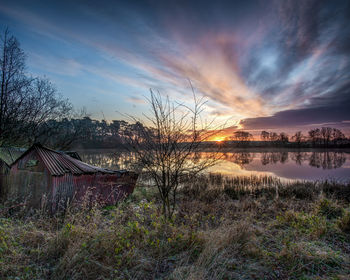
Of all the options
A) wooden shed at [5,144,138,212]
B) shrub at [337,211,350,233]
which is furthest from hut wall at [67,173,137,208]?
shrub at [337,211,350,233]

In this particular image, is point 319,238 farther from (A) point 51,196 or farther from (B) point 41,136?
(B) point 41,136

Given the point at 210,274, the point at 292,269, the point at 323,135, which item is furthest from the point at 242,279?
the point at 323,135

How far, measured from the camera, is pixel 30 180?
720 cm

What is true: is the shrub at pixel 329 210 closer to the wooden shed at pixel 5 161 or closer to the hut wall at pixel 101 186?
the hut wall at pixel 101 186

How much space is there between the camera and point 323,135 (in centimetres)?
7881

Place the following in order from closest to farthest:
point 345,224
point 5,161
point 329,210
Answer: point 345,224 → point 329,210 → point 5,161

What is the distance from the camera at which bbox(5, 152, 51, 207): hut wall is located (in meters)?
6.86

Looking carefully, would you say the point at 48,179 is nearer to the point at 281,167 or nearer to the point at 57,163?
the point at 57,163

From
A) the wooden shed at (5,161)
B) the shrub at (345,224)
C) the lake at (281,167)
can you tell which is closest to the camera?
the shrub at (345,224)

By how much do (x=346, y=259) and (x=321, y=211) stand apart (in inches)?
145

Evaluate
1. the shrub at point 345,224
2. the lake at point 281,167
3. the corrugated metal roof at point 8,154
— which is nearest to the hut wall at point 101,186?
the lake at point 281,167

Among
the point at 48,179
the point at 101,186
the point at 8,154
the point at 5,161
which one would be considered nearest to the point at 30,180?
the point at 48,179

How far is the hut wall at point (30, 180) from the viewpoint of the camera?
22.5ft

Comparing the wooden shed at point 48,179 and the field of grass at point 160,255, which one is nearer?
the field of grass at point 160,255
